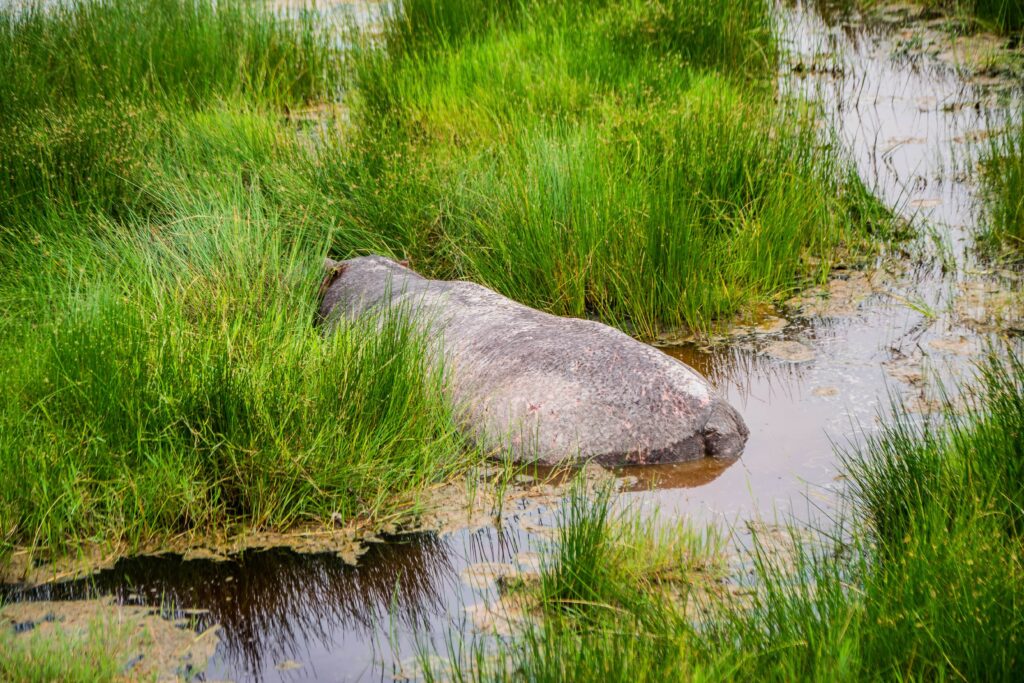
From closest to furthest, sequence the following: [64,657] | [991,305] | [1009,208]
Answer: [64,657]
[991,305]
[1009,208]

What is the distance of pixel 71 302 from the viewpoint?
3.82 m

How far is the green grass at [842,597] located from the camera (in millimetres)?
2174

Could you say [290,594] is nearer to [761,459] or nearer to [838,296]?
[761,459]

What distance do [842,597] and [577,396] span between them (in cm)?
164

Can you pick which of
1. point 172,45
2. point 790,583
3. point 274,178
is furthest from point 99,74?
point 790,583

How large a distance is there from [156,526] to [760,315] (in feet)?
9.78

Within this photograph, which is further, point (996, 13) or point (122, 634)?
point (996, 13)

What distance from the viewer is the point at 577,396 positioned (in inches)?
153

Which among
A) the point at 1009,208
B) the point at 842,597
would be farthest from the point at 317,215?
the point at 842,597

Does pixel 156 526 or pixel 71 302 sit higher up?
pixel 71 302

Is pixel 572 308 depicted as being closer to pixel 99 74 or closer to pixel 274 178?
pixel 274 178

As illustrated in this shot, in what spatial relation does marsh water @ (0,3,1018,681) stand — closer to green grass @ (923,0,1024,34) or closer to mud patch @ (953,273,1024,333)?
mud patch @ (953,273,1024,333)

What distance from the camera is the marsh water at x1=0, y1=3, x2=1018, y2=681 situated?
2.94 meters

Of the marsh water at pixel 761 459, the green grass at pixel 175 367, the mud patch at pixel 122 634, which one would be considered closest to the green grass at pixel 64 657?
the mud patch at pixel 122 634
